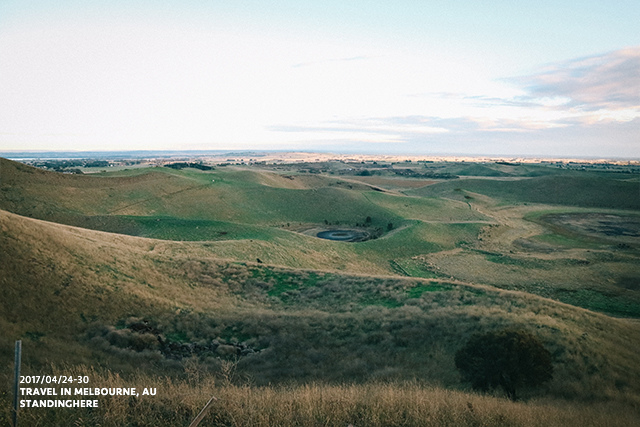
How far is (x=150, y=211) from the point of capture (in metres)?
56.6

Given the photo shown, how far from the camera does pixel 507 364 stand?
1211 cm

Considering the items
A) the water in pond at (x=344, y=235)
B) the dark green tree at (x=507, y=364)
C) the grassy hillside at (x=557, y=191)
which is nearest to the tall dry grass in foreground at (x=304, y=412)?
the dark green tree at (x=507, y=364)

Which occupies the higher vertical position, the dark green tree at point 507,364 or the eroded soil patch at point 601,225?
the dark green tree at point 507,364

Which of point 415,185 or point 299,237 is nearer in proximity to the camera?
point 299,237

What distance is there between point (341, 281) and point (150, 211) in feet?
138

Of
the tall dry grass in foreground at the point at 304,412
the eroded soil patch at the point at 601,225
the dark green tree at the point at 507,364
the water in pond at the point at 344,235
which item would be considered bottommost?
the water in pond at the point at 344,235

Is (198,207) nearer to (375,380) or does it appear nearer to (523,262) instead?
(523,262)

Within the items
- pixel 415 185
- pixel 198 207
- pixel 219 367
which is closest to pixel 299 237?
pixel 198 207

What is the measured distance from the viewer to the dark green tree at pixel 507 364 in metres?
12.0

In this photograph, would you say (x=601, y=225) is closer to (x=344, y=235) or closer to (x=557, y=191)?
(x=557, y=191)

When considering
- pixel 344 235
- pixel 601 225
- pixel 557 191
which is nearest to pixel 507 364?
pixel 344 235

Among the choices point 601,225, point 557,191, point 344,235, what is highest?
point 557,191

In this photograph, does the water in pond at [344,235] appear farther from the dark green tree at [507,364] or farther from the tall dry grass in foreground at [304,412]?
the tall dry grass in foreground at [304,412]

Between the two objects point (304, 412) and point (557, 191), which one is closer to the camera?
point (304, 412)
